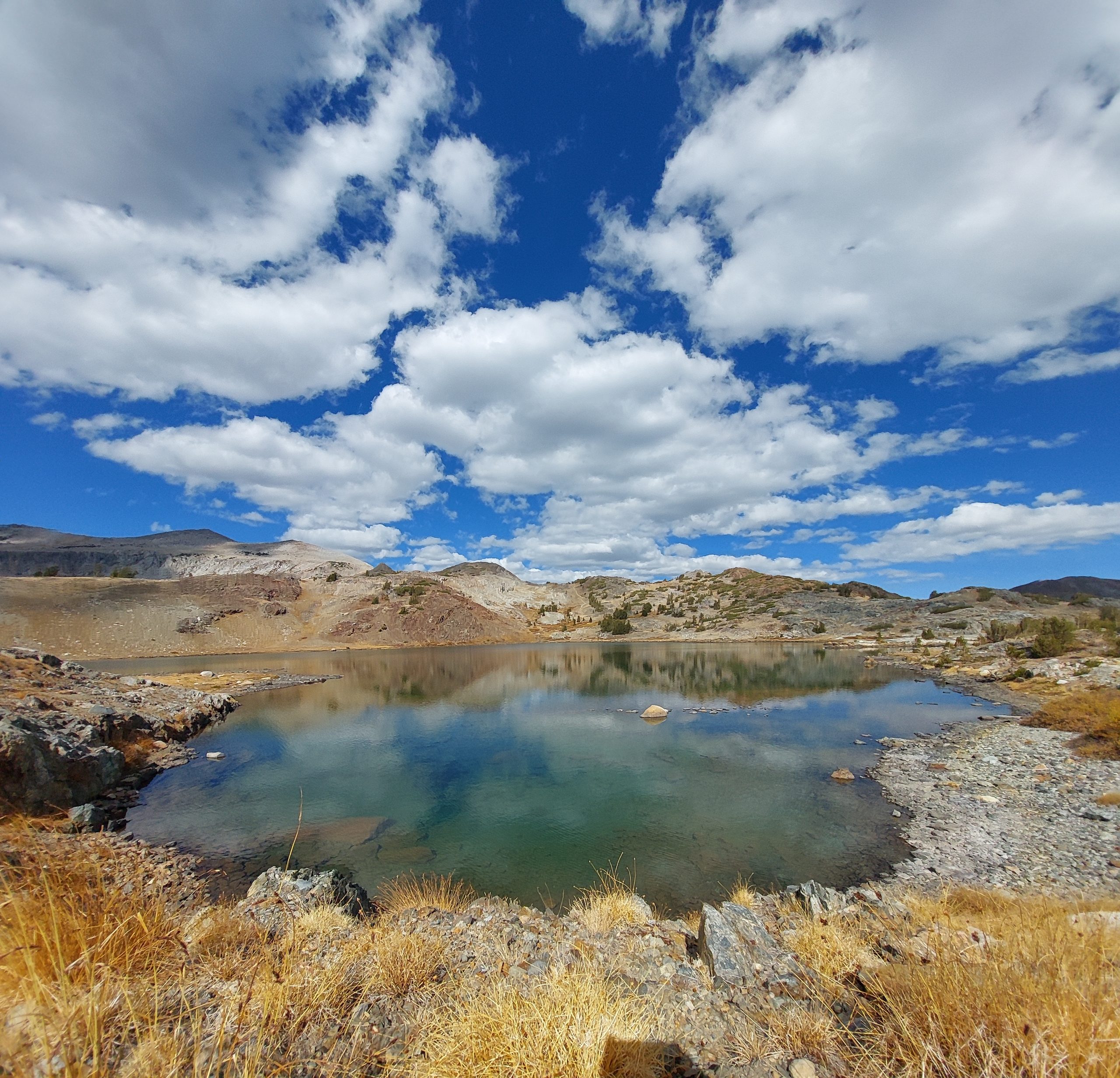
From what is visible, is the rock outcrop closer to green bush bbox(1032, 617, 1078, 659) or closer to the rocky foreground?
the rocky foreground

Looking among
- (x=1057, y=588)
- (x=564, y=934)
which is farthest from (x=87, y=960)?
(x=1057, y=588)

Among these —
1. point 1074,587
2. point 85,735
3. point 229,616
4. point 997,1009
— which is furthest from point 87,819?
point 1074,587

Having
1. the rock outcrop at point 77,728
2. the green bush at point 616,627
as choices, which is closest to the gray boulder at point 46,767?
the rock outcrop at point 77,728

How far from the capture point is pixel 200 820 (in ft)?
49.3

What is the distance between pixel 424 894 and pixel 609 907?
3889 millimetres

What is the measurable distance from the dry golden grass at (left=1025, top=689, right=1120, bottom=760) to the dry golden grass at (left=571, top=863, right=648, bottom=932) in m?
18.9

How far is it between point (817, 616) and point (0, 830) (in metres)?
115

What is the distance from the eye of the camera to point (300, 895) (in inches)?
336

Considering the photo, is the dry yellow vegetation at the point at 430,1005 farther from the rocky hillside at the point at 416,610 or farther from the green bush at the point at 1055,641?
the green bush at the point at 1055,641

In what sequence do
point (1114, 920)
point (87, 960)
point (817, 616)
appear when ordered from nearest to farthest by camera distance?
point (87, 960), point (1114, 920), point (817, 616)

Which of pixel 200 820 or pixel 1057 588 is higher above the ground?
pixel 1057 588

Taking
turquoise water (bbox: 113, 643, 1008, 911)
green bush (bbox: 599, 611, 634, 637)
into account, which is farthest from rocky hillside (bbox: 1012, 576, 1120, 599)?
turquoise water (bbox: 113, 643, 1008, 911)

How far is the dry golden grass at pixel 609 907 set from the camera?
8047 millimetres

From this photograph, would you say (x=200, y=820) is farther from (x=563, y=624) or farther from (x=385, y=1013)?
(x=563, y=624)
